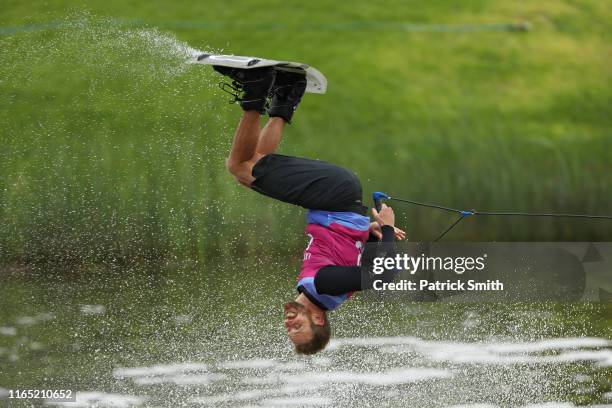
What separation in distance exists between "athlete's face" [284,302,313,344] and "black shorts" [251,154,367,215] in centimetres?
58

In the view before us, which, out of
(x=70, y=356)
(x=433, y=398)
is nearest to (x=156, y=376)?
(x=70, y=356)

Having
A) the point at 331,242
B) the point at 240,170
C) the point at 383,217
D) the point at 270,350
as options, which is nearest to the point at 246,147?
the point at 240,170

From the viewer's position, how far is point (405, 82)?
13.1 meters

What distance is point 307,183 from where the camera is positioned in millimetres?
5250

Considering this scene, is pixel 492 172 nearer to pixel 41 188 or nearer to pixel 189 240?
pixel 189 240

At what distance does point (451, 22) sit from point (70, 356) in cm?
850

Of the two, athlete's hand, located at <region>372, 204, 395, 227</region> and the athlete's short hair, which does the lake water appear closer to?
the athlete's short hair

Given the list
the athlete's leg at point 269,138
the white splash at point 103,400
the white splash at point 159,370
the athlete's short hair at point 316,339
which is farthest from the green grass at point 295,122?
the athlete's leg at point 269,138

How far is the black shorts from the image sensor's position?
5.27 meters

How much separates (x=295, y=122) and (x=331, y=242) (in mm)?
6816

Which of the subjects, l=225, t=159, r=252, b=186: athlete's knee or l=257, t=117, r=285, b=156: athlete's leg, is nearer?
l=225, t=159, r=252, b=186: athlete's knee

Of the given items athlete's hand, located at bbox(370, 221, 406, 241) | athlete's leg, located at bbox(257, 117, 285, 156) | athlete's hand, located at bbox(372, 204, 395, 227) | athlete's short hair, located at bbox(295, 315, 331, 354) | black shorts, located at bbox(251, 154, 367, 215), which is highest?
athlete's leg, located at bbox(257, 117, 285, 156)

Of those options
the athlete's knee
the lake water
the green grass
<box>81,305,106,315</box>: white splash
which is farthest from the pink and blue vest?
the green grass

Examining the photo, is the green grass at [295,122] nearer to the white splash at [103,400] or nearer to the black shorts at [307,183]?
the white splash at [103,400]
